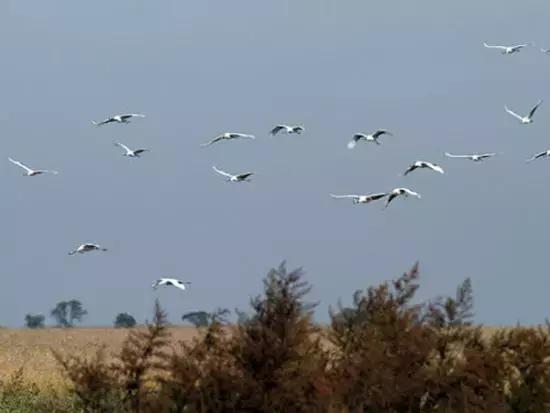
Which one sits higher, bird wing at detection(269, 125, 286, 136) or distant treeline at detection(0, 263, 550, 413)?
bird wing at detection(269, 125, 286, 136)

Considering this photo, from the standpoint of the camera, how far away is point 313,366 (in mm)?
14328

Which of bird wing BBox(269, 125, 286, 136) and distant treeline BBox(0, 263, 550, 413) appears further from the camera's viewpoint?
bird wing BBox(269, 125, 286, 136)

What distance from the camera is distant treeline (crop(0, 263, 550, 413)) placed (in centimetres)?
1447

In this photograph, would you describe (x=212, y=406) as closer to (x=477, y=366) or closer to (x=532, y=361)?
(x=477, y=366)

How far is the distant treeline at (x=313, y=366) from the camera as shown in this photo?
47.5 ft

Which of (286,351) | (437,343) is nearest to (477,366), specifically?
(437,343)

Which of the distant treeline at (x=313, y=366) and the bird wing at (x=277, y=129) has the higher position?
the bird wing at (x=277, y=129)

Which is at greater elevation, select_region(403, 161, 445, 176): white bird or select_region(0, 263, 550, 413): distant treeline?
select_region(403, 161, 445, 176): white bird

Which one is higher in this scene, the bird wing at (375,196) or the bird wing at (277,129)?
the bird wing at (277,129)

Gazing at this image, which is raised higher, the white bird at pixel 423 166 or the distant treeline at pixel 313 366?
the white bird at pixel 423 166

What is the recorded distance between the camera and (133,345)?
1585 cm

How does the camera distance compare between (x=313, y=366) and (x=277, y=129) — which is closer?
(x=313, y=366)

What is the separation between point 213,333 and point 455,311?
4277 mm

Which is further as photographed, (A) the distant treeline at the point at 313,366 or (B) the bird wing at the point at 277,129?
(B) the bird wing at the point at 277,129
